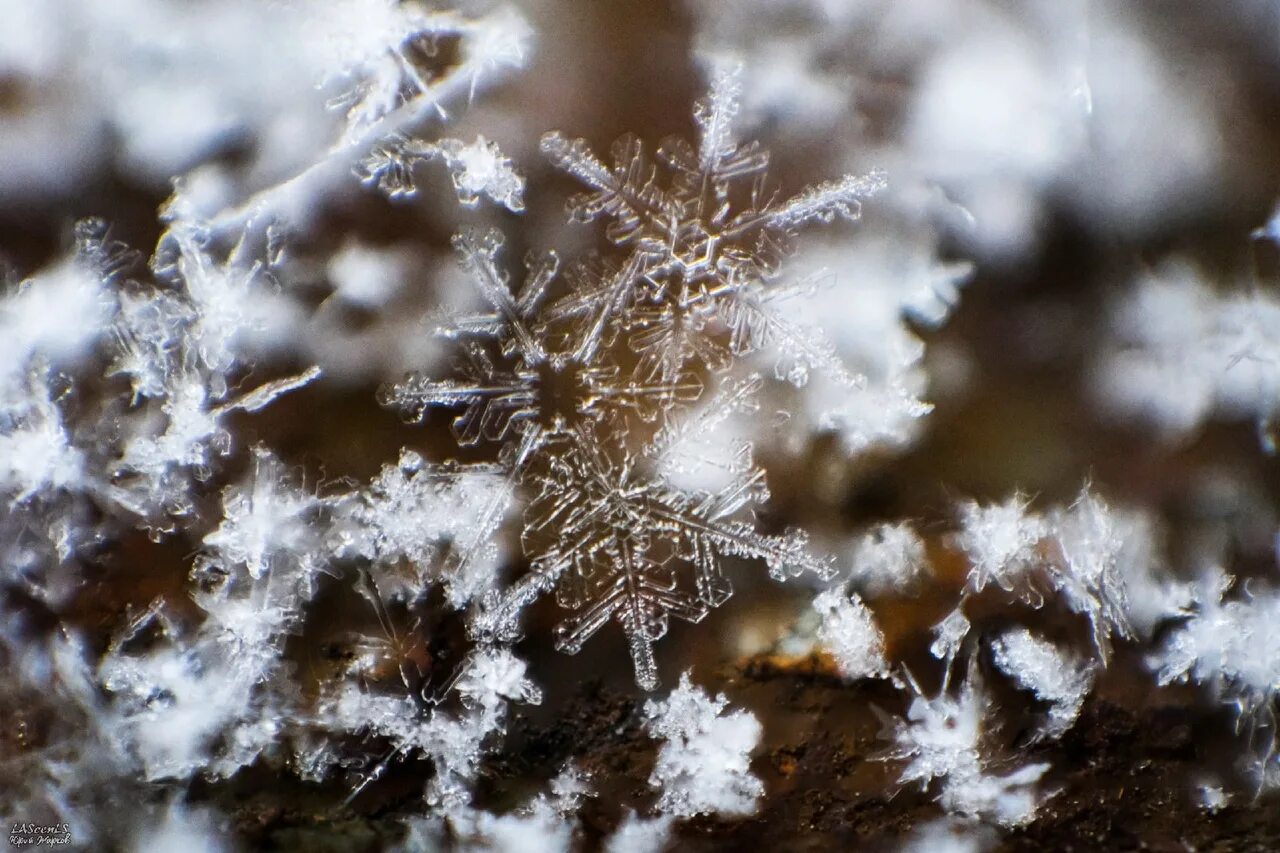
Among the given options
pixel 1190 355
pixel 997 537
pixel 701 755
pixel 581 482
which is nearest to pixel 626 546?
pixel 581 482

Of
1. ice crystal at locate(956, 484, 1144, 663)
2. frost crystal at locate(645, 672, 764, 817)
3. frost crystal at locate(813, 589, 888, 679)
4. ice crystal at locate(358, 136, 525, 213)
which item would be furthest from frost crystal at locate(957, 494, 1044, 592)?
ice crystal at locate(358, 136, 525, 213)

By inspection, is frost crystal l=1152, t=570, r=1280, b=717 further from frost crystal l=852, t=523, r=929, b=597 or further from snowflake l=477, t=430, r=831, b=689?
snowflake l=477, t=430, r=831, b=689

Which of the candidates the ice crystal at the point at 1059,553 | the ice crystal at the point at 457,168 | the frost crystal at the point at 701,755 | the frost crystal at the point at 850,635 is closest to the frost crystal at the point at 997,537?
the ice crystal at the point at 1059,553

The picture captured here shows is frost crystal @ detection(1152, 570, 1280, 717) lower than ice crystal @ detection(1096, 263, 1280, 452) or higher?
lower

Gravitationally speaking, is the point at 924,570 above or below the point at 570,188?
below

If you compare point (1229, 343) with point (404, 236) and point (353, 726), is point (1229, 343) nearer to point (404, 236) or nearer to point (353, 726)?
point (404, 236)

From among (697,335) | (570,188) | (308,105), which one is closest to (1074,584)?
(697,335)

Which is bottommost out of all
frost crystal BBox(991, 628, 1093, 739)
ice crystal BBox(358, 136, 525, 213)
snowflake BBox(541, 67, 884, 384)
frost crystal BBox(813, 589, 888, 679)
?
frost crystal BBox(991, 628, 1093, 739)
